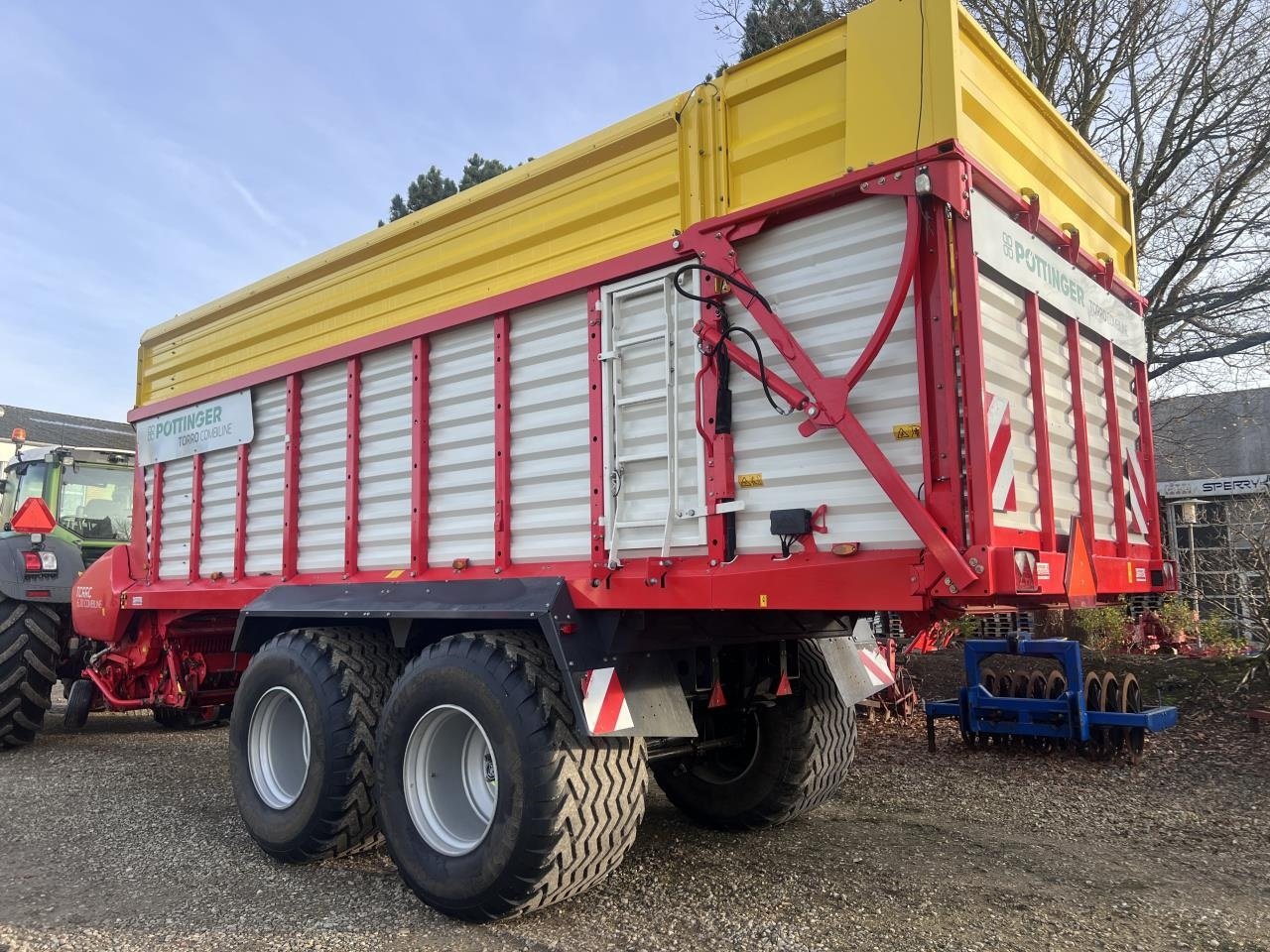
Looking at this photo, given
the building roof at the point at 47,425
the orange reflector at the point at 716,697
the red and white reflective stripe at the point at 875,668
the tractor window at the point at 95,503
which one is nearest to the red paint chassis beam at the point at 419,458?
the orange reflector at the point at 716,697

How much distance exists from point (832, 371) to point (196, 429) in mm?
4486

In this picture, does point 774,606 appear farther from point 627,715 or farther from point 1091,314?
point 1091,314

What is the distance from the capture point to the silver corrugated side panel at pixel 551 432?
3.86m

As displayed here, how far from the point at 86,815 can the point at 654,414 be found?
421 cm

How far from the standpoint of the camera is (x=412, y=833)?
3850 mm

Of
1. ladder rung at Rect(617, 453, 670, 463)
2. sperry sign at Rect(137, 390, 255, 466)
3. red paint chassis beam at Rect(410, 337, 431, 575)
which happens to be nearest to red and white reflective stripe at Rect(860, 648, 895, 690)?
ladder rung at Rect(617, 453, 670, 463)

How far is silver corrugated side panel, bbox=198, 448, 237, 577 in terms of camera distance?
5.71 meters

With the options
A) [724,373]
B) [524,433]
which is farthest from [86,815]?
[724,373]

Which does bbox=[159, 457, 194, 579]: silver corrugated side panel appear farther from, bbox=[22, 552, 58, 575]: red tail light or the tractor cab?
the tractor cab

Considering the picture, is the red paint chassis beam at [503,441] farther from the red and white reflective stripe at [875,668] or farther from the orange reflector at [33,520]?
the orange reflector at [33,520]

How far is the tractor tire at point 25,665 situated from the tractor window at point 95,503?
156cm

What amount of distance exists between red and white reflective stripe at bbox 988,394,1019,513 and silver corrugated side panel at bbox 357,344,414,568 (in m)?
2.73

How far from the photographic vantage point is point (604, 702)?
3.49 meters

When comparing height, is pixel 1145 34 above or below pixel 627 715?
above
